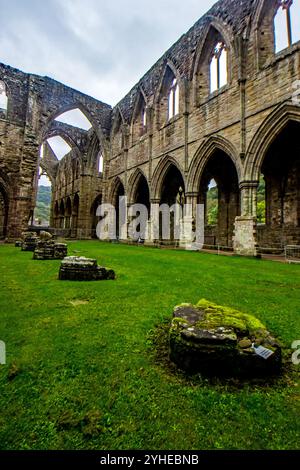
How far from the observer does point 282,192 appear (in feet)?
45.7

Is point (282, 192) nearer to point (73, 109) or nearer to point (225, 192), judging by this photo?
point (225, 192)

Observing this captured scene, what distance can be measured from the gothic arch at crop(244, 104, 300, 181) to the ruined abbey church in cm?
4

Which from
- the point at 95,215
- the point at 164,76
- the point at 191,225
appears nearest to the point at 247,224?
the point at 191,225

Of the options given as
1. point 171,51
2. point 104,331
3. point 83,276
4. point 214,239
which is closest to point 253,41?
point 171,51

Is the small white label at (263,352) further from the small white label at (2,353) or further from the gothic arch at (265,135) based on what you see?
the gothic arch at (265,135)

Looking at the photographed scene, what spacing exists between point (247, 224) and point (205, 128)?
20.3 ft

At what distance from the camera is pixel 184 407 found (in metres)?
1.59

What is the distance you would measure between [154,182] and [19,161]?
10589 mm

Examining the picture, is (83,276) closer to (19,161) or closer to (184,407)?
(184,407)

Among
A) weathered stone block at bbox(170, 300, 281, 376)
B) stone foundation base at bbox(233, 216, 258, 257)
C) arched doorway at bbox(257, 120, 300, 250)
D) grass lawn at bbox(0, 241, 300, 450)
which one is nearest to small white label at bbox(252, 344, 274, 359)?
weathered stone block at bbox(170, 300, 281, 376)

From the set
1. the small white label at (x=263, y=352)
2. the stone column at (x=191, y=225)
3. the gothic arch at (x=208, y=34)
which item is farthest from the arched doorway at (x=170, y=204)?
the small white label at (x=263, y=352)

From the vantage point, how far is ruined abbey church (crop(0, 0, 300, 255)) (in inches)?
431

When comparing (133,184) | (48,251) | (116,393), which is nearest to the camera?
(116,393)

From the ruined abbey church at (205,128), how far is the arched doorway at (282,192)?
6 centimetres
